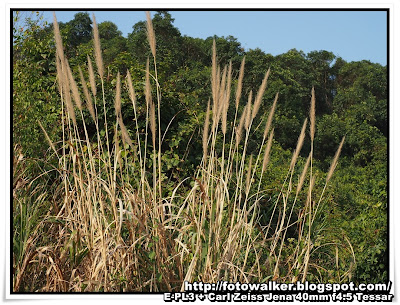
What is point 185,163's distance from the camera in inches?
172

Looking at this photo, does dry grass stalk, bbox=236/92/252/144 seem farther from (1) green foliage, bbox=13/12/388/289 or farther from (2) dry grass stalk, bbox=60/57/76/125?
(2) dry grass stalk, bbox=60/57/76/125

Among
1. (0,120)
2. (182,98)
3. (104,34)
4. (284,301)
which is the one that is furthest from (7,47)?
(104,34)
